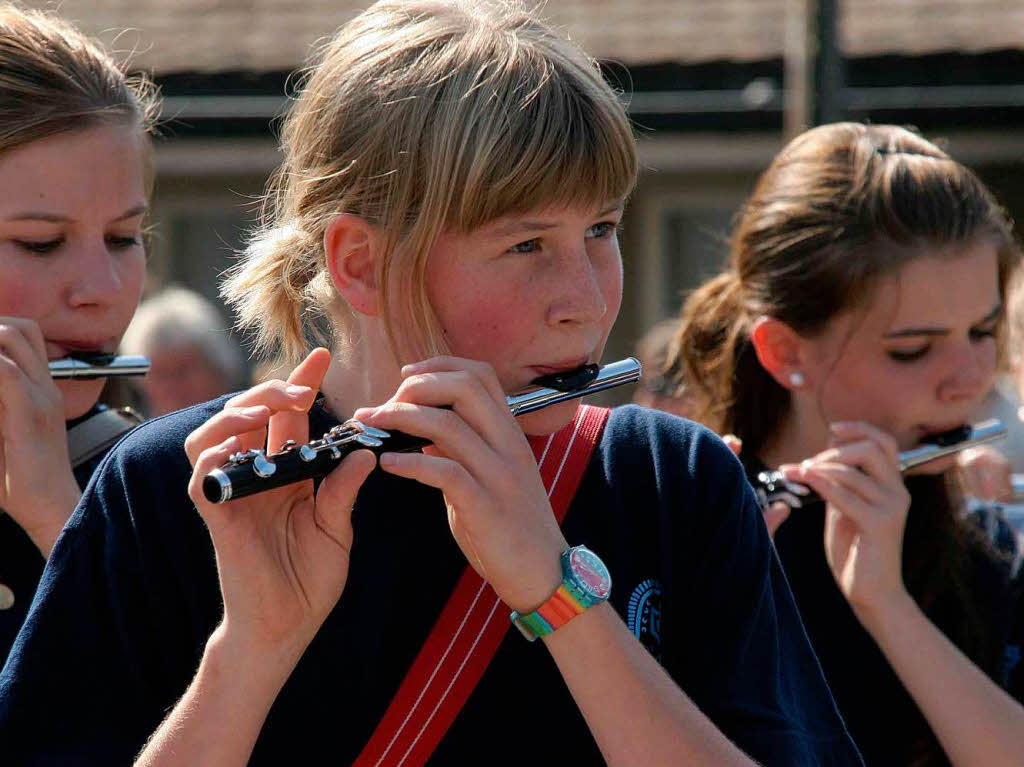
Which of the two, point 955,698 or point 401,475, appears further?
point 955,698

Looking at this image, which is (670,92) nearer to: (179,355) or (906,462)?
(179,355)

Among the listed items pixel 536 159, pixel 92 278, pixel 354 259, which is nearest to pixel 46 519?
pixel 92 278

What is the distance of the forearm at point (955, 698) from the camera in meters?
2.85

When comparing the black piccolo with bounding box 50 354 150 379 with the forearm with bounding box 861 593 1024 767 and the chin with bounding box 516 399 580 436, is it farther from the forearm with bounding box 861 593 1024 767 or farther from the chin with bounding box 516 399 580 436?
the forearm with bounding box 861 593 1024 767

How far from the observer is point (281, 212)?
2512 millimetres

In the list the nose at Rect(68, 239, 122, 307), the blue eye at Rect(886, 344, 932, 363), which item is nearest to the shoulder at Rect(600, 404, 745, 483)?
the blue eye at Rect(886, 344, 932, 363)

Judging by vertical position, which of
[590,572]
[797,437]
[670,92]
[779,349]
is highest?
[670,92]

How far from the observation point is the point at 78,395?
2.96 meters

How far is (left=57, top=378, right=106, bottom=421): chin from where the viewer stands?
2926 millimetres

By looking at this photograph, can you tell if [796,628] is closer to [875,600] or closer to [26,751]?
[875,600]

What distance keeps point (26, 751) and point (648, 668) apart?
0.94m

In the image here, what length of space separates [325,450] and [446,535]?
0.31 meters

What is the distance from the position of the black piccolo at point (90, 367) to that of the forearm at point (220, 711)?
1.00 m

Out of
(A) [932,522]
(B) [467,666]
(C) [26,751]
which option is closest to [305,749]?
(B) [467,666]
